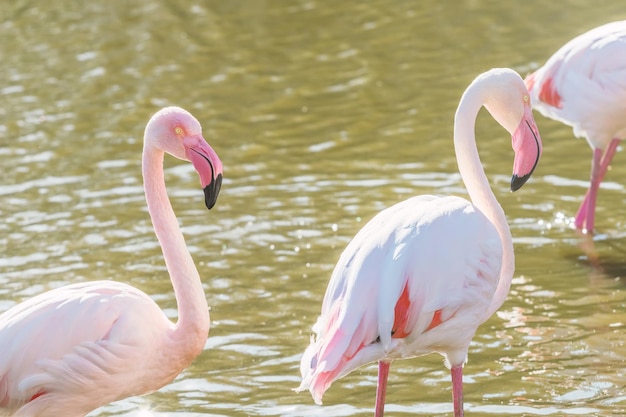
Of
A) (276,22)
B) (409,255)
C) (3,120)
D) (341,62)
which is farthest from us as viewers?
(276,22)

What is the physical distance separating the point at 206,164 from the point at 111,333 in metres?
0.75

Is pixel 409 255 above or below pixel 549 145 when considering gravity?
above

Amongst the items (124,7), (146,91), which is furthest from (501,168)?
(124,7)

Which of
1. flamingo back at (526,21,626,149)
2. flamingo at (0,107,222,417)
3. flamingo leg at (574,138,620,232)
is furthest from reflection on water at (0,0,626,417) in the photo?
flamingo at (0,107,222,417)

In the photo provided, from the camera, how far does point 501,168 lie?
7793 millimetres

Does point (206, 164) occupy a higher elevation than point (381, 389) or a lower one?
higher

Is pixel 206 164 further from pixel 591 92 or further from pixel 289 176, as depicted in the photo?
pixel 289 176

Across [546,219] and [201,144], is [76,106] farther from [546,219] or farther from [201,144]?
[201,144]

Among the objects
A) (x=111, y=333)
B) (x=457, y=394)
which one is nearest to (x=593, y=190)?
(x=457, y=394)

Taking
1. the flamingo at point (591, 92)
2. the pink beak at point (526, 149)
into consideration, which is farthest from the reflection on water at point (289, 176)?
the pink beak at point (526, 149)

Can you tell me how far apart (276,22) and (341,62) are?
4.99 feet

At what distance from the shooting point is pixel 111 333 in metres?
4.52

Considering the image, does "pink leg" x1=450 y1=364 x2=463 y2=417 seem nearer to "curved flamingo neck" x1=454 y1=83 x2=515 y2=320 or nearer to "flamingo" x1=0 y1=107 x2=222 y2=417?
"curved flamingo neck" x1=454 y1=83 x2=515 y2=320

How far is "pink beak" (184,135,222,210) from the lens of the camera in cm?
464
